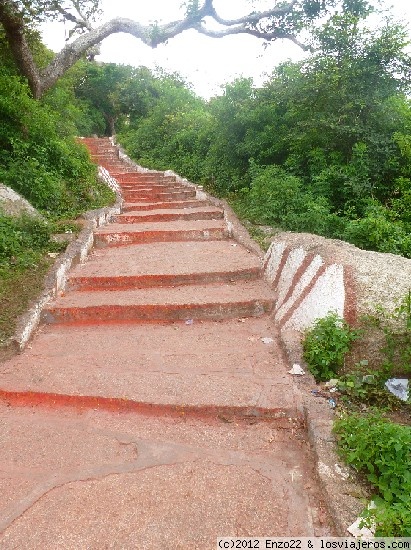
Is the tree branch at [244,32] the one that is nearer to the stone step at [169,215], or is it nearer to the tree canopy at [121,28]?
the tree canopy at [121,28]

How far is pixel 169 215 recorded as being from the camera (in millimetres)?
7887

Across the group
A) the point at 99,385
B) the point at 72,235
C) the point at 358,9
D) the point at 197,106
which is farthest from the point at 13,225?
the point at 197,106

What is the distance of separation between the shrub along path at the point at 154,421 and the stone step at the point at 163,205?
3.69m

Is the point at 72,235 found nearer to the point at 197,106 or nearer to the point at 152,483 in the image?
the point at 152,483

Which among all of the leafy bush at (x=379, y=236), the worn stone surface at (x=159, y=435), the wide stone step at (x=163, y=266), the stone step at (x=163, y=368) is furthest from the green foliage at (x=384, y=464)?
the leafy bush at (x=379, y=236)

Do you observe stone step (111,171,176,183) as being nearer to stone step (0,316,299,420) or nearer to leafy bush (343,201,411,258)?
leafy bush (343,201,411,258)

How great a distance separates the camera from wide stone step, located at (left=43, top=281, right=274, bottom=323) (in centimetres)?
438

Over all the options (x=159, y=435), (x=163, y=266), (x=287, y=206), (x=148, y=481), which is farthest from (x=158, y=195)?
(x=148, y=481)

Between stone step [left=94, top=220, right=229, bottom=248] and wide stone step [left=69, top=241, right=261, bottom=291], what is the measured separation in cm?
28

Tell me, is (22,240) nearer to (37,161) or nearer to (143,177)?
(37,161)

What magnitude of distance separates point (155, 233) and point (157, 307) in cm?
269

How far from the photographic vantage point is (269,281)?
504 centimetres

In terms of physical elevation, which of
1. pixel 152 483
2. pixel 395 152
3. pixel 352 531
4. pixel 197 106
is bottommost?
pixel 152 483

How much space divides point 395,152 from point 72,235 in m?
5.56
